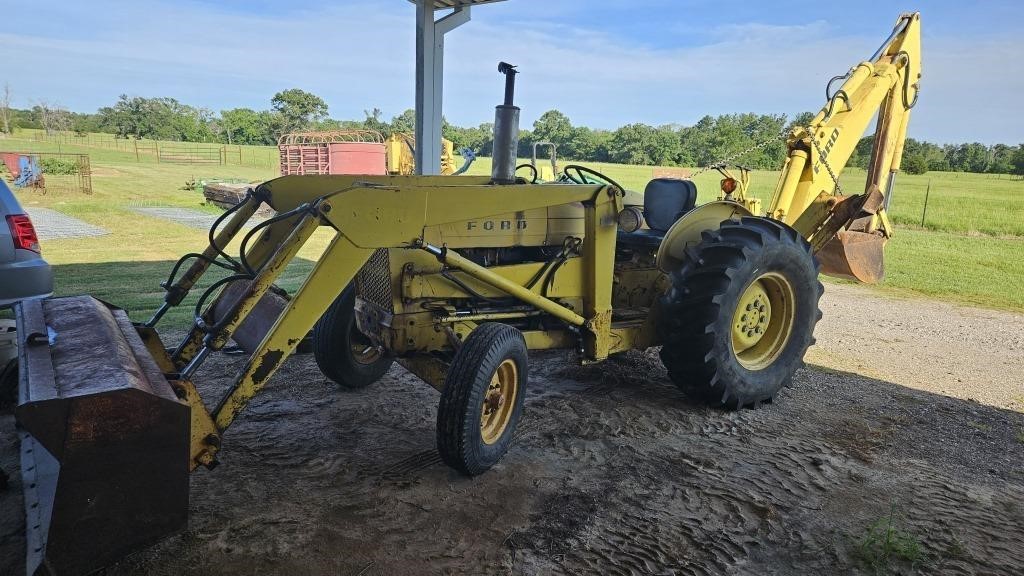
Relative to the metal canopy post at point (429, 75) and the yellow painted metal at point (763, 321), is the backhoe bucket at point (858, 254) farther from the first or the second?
the metal canopy post at point (429, 75)

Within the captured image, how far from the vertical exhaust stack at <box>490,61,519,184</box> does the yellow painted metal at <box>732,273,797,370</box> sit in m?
1.78

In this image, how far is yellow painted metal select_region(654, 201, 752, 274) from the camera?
4.65 meters

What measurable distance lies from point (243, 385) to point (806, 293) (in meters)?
3.77

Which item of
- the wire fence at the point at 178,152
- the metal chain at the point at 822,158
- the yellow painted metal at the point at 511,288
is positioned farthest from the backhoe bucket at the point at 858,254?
the wire fence at the point at 178,152

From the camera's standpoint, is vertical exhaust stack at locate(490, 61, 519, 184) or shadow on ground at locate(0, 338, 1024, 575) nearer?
shadow on ground at locate(0, 338, 1024, 575)

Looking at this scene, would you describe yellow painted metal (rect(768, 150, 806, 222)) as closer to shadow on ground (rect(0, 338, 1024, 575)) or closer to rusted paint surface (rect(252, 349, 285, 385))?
Result: shadow on ground (rect(0, 338, 1024, 575))

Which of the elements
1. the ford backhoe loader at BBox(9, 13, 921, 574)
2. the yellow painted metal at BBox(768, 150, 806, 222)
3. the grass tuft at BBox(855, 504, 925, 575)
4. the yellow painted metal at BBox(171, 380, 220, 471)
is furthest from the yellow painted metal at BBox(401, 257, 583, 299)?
the yellow painted metal at BBox(768, 150, 806, 222)

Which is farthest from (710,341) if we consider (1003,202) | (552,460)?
(1003,202)

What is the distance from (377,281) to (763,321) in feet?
8.92

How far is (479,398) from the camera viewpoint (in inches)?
133

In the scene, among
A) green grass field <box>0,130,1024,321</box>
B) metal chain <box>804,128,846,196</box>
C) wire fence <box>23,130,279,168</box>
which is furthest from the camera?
wire fence <box>23,130,279,168</box>

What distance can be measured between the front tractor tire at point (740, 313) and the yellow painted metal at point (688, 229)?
13 cm

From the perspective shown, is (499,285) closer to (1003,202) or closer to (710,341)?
(710,341)

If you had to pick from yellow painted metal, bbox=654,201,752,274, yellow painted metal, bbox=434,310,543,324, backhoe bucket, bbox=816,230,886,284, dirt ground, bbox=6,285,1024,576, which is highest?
yellow painted metal, bbox=654,201,752,274
